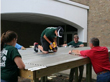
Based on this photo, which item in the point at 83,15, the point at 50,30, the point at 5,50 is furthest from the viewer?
the point at 83,15

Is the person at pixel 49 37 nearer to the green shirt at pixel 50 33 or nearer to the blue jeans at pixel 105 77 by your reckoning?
the green shirt at pixel 50 33

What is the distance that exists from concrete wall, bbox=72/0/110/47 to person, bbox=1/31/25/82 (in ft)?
24.5

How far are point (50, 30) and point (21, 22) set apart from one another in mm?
9264

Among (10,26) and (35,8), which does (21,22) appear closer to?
(10,26)

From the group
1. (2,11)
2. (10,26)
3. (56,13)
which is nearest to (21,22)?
(10,26)

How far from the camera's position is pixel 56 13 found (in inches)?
Answer: 348

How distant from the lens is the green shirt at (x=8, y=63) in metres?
2.00

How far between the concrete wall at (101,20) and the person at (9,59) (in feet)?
24.5

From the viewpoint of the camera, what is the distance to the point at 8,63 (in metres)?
2.03

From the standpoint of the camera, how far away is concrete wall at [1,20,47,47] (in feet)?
38.6

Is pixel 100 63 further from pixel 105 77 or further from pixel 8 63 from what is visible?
pixel 8 63

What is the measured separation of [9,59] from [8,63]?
71 mm

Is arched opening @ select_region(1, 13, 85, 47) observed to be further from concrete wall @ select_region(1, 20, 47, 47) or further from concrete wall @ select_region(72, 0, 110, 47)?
concrete wall @ select_region(72, 0, 110, 47)

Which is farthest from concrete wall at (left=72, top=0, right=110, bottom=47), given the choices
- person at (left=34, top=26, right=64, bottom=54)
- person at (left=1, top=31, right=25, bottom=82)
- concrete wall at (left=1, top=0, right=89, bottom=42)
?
person at (left=1, top=31, right=25, bottom=82)
